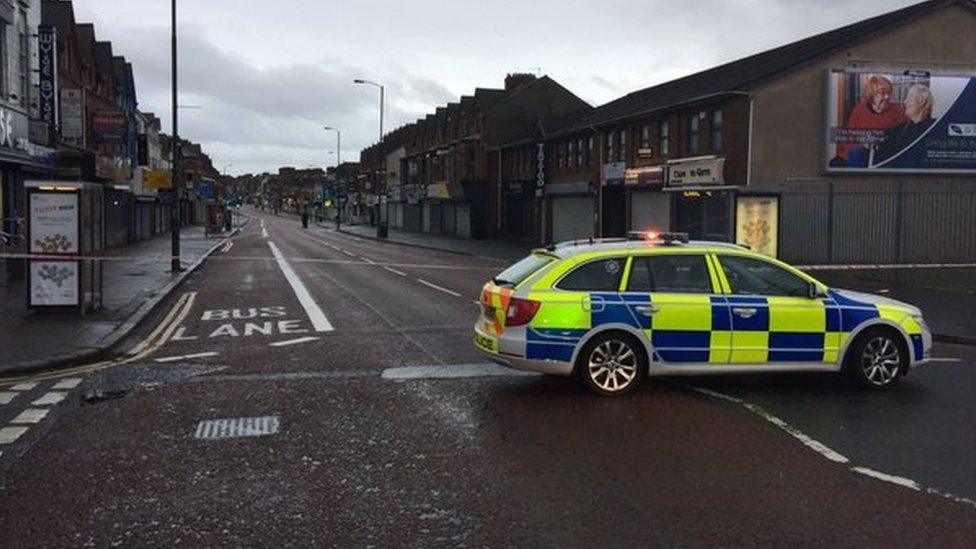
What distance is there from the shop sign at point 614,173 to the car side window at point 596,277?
27.3 meters

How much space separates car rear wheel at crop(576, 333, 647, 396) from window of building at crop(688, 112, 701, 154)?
922 inches

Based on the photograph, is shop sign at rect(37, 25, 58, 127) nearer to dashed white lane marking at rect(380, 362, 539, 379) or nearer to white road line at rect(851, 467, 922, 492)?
dashed white lane marking at rect(380, 362, 539, 379)

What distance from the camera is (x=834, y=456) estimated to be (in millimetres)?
6488

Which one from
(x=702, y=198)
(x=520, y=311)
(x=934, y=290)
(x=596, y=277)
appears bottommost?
(x=934, y=290)

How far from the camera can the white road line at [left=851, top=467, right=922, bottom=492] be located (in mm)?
5816

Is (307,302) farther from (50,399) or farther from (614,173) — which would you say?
(614,173)

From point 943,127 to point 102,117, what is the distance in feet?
102

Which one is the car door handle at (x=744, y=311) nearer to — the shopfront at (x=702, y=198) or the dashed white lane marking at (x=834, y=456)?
the dashed white lane marking at (x=834, y=456)

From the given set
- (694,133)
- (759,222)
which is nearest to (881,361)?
(759,222)

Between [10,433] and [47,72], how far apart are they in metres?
22.1

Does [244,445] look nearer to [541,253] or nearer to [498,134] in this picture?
[541,253]

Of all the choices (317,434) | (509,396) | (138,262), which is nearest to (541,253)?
(509,396)

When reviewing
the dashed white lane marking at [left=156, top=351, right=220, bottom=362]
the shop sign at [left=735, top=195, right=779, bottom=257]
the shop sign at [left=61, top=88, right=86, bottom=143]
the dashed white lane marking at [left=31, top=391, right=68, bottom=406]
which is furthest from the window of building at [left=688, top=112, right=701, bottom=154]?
the dashed white lane marking at [left=31, top=391, right=68, bottom=406]

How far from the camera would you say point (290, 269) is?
27.2 metres
